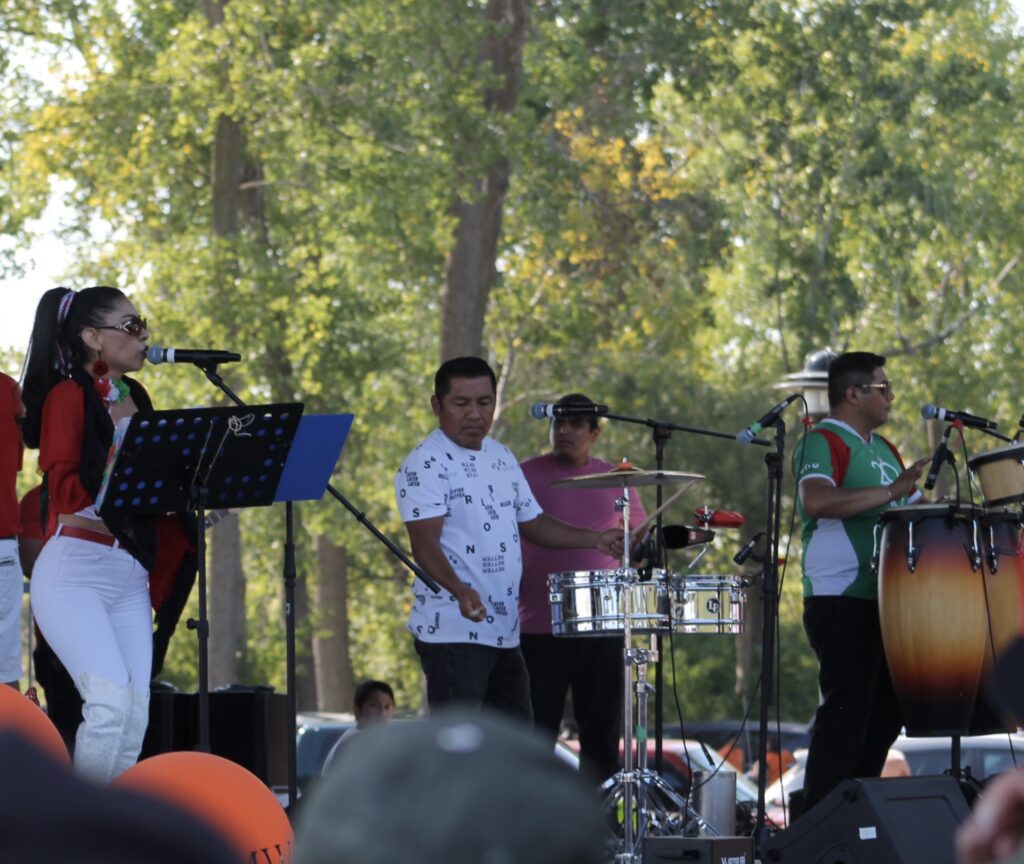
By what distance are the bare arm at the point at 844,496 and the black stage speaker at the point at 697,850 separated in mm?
1355

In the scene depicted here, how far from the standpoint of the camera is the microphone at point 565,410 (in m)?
6.79

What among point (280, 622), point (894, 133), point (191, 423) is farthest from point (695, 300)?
point (191, 423)

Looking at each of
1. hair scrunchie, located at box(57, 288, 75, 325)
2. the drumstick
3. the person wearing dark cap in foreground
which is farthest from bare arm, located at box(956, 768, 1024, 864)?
the drumstick

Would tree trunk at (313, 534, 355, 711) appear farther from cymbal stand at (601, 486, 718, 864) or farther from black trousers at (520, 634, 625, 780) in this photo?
cymbal stand at (601, 486, 718, 864)

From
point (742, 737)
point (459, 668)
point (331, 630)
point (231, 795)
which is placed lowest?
point (742, 737)

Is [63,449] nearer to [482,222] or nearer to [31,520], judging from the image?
[31,520]

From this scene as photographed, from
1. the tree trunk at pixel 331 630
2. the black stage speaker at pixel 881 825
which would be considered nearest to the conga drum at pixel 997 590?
the black stage speaker at pixel 881 825

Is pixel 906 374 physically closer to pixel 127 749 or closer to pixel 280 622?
pixel 280 622

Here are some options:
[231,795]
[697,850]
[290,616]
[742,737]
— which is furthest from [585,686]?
[742,737]

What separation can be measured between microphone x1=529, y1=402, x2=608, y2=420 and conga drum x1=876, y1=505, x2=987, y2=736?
3.89 feet

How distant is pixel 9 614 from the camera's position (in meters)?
5.61

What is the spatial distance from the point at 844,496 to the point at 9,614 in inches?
122

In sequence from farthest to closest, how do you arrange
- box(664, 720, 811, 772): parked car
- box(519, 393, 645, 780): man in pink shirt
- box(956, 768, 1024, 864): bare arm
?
box(664, 720, 811, 772): parked car, box(519, 393, 645, 780): man in pink shirt, box(956, 768, 1024, 864): bare arm

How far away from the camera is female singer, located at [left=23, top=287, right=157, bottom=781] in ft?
16.6
